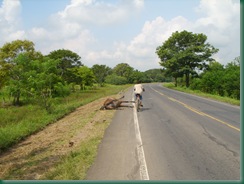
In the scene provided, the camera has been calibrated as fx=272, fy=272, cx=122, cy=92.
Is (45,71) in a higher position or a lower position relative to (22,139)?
higher

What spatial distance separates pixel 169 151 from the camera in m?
8.10

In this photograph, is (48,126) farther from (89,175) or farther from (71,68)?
(71,68)

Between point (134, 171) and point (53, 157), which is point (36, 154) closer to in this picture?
point (53, 157)

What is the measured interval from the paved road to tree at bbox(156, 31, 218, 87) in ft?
126

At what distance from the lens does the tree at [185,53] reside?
49812mm

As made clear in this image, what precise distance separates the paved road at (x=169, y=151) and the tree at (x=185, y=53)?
38353 millimetres

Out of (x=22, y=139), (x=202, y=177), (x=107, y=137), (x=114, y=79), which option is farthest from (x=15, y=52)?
(x=114, y=79)

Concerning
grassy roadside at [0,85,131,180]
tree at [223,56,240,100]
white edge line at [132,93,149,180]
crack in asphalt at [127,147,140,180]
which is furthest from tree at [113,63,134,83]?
crack in asphalt at [127,147,140,180]

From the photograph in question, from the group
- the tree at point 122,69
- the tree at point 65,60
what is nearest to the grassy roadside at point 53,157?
the tree at point 65,60

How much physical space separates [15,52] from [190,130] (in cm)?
3090

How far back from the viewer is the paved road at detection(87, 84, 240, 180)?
20.6 feet

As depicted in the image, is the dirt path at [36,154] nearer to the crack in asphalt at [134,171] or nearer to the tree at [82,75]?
the crack in asphalt at [134,171]

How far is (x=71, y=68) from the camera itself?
60.1 m

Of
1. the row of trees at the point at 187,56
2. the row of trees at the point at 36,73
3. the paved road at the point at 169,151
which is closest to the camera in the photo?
the paved road at the point at 169,151
